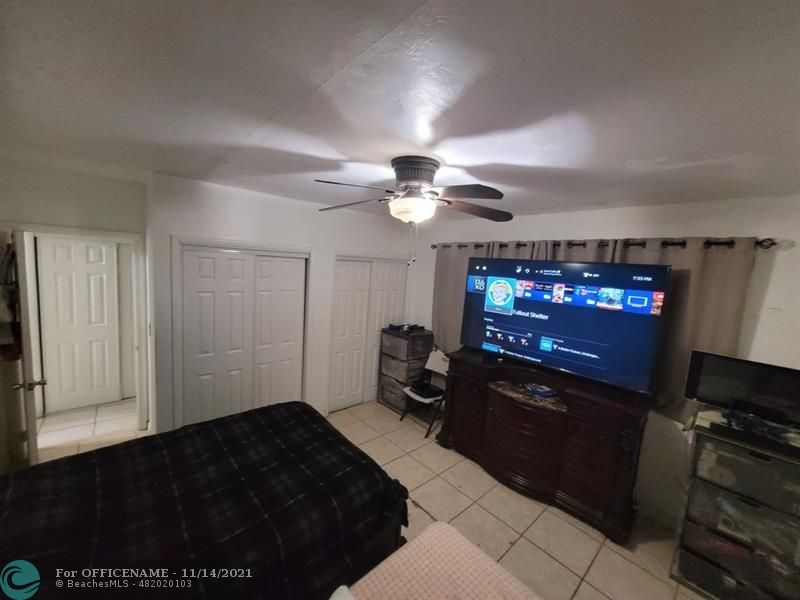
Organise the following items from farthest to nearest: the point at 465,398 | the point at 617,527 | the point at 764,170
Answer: the point at 465,398
the point at 617,527
the point at 764,170

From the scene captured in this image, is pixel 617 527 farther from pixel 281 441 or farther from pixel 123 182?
pixel 123 182

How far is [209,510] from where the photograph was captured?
4.56 ft

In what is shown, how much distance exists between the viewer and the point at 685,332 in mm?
2082

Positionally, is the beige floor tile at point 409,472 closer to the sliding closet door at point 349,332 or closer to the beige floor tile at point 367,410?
the beige floor tile at point 367,410

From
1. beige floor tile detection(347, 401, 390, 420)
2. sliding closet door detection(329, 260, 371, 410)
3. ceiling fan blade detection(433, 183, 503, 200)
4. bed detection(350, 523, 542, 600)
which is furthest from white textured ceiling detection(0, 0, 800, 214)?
beige floor tile detection(347, 401, 390, 420)

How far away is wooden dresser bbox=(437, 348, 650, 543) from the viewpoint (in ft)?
6.69

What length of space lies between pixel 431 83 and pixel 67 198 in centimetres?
295

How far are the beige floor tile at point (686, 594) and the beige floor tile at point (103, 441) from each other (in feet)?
13.6

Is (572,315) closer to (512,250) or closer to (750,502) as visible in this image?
(512,250)

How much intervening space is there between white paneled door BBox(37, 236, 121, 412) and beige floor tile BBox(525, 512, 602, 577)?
14.5ft

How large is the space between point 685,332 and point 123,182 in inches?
176

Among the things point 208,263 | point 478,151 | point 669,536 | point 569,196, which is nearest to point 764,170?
point 569,196

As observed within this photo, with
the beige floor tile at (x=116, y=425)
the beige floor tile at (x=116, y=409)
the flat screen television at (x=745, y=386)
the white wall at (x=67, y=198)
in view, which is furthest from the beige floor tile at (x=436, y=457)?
the white wall at (x=67, y=198)

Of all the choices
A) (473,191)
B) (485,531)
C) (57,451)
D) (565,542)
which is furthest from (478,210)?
(57,451)
